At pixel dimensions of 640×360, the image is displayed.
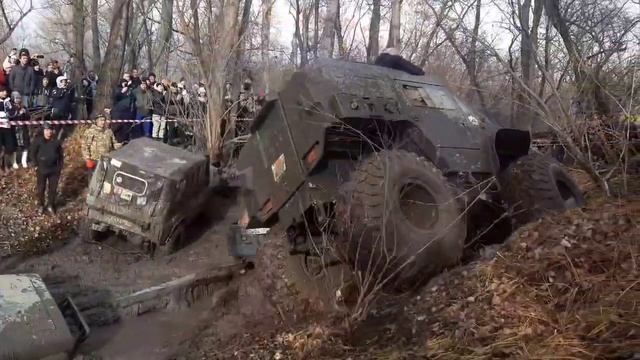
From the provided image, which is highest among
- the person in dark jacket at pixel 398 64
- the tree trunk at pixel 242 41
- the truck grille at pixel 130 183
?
the tree trunk at pixel 242 41

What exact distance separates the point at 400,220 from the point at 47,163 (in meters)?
6.29

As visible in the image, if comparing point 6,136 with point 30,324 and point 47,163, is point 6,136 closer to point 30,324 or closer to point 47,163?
point 47,163

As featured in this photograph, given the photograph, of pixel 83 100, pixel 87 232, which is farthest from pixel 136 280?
pixel 83 100

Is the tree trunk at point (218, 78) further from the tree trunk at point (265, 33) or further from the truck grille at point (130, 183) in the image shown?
the truck grille at point (130, 183)

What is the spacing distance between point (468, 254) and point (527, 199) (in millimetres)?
1265

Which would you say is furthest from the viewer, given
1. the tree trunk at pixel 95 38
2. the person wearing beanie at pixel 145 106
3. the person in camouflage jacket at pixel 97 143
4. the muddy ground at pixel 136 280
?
the tree trunk at pixel 95 38

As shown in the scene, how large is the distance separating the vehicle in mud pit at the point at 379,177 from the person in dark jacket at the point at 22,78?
686 cm

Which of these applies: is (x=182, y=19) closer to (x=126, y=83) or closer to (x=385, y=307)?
(x=126, y=83)

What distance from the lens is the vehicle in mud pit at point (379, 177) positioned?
5.48 meters

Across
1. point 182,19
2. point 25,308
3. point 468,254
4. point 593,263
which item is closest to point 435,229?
point 468,254

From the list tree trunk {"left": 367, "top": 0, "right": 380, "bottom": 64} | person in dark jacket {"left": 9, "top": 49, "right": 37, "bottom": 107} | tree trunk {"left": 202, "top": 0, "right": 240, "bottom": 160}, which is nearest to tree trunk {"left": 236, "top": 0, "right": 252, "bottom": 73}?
tree trunk {"left": 202, "top": 0, "right": 240, "bottom": 160}

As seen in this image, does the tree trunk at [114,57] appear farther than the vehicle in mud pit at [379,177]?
Yes

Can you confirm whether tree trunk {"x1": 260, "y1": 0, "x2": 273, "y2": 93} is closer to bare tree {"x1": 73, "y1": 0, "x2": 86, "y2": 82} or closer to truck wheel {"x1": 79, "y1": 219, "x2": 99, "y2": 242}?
A: bare tree {"x1": 73, "y1": 0, "x2": 86, "y2": 82}

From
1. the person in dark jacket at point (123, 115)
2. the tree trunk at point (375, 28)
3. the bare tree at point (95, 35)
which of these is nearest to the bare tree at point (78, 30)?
the bare tree at point (95, 35)
